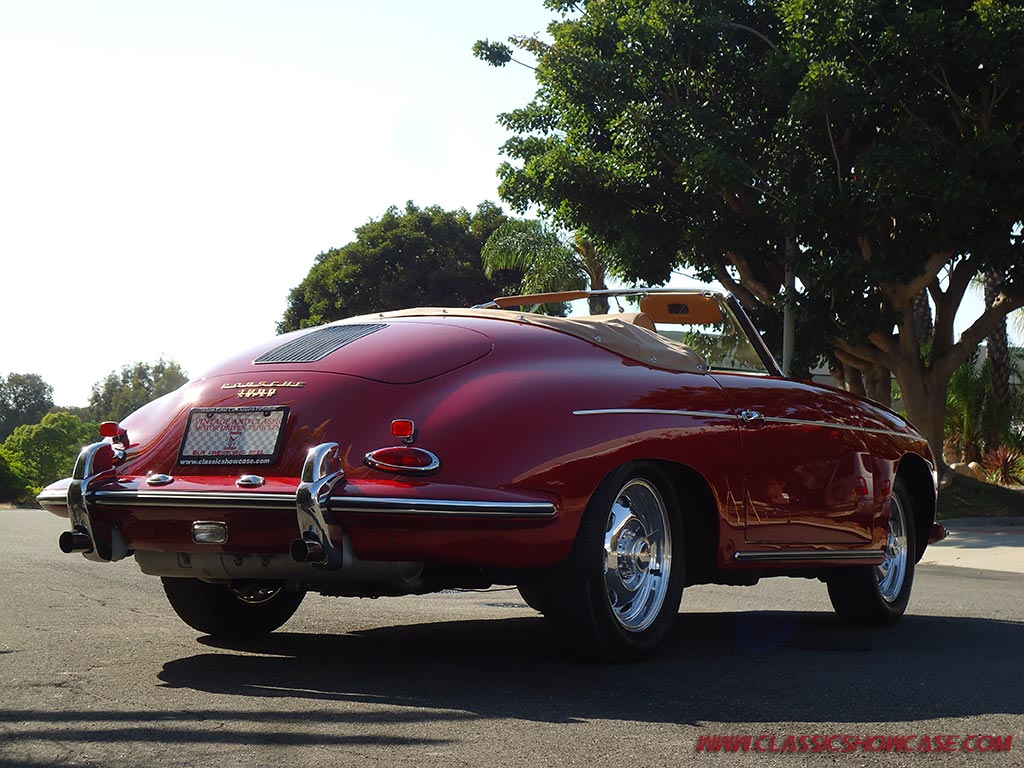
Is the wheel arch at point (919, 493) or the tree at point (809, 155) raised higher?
the tree at point (809, 155)

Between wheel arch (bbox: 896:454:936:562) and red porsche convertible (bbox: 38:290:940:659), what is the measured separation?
173 cm

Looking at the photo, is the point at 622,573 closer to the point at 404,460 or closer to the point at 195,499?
the point at 404,460

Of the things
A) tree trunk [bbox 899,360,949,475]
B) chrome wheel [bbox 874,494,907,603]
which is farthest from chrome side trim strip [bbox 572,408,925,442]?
tree trunk [bbox 899,360,949,475]

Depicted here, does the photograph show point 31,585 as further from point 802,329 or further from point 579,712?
point 802,329

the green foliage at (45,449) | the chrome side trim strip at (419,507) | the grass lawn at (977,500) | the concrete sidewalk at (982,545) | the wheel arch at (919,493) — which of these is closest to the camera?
the chrome side trim strip at (419,507)

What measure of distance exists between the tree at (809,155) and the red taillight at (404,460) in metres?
14.6

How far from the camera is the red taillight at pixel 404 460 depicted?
15.1ft

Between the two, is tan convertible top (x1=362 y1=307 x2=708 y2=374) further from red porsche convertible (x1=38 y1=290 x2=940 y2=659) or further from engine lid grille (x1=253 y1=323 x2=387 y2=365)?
engine lid grille (x1=253 y1=323 x2=387 y2=365)

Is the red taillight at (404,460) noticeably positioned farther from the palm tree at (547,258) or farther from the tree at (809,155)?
the palm tree at (547,258)

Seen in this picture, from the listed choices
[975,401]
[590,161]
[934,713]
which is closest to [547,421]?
[934,713]

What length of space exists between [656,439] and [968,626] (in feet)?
9.14

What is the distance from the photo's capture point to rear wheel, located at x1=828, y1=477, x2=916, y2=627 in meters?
6.97

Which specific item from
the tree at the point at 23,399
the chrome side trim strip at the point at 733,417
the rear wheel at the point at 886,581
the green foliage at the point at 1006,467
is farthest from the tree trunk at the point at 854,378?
the tree at the point at 23,399

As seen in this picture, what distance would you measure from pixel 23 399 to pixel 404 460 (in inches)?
4650
